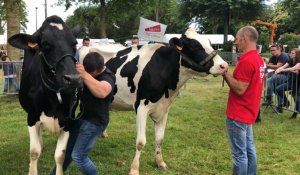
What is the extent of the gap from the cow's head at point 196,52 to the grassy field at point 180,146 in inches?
63.0

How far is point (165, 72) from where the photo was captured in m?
5.62

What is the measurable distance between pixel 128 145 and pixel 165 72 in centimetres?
209

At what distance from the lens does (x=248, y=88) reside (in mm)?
4438

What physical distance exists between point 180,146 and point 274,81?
5011mm

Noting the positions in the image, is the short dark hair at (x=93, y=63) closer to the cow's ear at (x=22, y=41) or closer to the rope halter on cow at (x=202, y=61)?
the cow's ear at (x=22, y=41)

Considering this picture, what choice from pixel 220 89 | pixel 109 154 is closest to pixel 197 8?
pixel 220 89

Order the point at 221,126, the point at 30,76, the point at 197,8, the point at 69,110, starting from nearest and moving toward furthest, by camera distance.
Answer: the point at 69,110 < the point at 30,76 < the point at 221,126 < the point at 197,8

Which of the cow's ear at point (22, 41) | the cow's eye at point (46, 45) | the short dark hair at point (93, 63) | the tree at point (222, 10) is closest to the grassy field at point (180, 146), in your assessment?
the short dark hair at point (93, 63)

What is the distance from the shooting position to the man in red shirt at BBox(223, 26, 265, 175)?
4.37 m

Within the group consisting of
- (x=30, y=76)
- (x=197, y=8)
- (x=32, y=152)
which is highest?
(x=197, y=8)

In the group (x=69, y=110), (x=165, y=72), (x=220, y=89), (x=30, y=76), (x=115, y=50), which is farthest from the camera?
(x=220, y=89)

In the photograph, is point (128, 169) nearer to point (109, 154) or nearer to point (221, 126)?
point (109, 154)

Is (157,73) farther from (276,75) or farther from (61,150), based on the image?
(276,75)

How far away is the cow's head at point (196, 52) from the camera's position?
5223 mm
